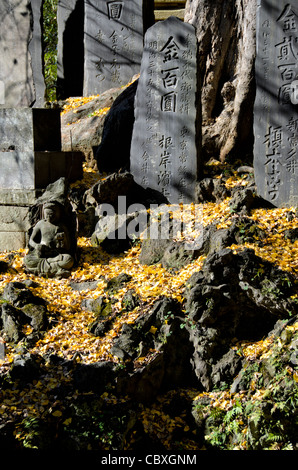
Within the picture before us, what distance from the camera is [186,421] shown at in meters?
5.98

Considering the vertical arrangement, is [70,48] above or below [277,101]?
above

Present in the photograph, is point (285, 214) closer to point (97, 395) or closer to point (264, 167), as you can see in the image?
point (264, 167)

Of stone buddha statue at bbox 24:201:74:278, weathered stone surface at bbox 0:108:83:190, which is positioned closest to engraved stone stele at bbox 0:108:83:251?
weathered stone surface at bbox 0:108:83:190

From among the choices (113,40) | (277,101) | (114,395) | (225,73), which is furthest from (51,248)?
(113,40)

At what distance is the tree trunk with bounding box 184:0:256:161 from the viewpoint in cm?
982

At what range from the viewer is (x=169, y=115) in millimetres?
8906

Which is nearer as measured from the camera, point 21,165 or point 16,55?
point 21,165

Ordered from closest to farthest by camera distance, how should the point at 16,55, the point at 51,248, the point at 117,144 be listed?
the point at 51,248 < the point at 16,55 < the point at 117,144

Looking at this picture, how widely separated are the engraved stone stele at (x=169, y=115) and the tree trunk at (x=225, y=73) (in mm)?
1358

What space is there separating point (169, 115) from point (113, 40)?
482cm

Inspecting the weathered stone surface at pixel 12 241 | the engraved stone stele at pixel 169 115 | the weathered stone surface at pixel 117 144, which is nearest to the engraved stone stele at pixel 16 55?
the weathered stone surface at pixel 117 144

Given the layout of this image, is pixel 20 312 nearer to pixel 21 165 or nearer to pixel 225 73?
pixel 21 165

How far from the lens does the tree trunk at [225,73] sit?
9820mm

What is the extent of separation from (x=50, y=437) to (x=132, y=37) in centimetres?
999
